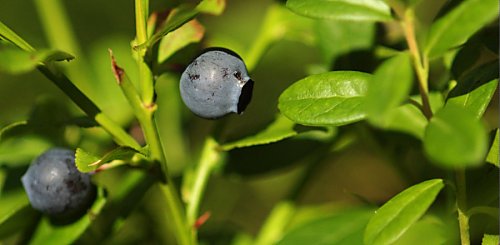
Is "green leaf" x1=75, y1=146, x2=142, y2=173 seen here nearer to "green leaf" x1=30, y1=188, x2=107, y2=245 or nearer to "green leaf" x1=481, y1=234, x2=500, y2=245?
"green leaf" x1=30, y1=188, x2=107, y2=245

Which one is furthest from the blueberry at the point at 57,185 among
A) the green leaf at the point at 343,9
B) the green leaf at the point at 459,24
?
the green leaf at the point at 459,24

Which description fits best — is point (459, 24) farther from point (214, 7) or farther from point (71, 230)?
point (71, 230)

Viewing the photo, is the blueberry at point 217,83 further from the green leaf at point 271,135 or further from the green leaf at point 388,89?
the green leaf at point 388,89

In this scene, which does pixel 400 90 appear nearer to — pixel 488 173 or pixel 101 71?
pixel 488 173

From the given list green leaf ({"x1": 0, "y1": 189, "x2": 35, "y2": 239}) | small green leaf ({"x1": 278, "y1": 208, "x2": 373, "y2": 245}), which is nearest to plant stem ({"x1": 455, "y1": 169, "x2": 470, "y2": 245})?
small green leaf ({"x1": 278, "y1": 208, "x2": 373, "y2": 245})

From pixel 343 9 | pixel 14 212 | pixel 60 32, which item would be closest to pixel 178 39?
pixel 343 9

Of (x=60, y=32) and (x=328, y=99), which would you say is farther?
(x=60, y=32)
